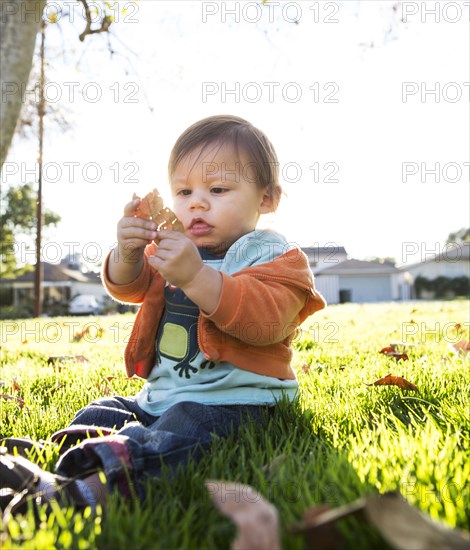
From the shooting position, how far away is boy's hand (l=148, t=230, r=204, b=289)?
1.81 metres

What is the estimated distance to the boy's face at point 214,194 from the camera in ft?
7.41

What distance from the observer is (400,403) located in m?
2.35

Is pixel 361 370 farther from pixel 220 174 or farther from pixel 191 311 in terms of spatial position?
pixel 220 174

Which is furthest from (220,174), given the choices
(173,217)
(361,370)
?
(361,370)

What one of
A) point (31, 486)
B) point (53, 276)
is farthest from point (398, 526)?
point (53, 276)

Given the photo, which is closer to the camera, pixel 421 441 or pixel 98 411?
pixel 421 441

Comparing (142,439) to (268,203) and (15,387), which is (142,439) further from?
(15,387)

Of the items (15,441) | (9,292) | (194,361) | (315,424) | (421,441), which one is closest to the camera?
(421,441)

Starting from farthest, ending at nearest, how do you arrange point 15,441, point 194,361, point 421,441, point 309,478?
1. point 194,361
2. point 15,441
3. point 421,441
4. point 309,478

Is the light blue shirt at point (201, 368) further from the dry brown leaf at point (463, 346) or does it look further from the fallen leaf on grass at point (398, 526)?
the dry brown leaf at point (463, 346)

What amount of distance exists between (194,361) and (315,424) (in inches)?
21.7

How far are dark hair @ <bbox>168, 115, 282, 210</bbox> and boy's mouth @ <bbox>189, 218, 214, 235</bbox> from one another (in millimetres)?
273

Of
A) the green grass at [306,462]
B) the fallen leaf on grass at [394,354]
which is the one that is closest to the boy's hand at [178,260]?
the green grass at [306,462]

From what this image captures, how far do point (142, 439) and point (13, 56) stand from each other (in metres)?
1.68
